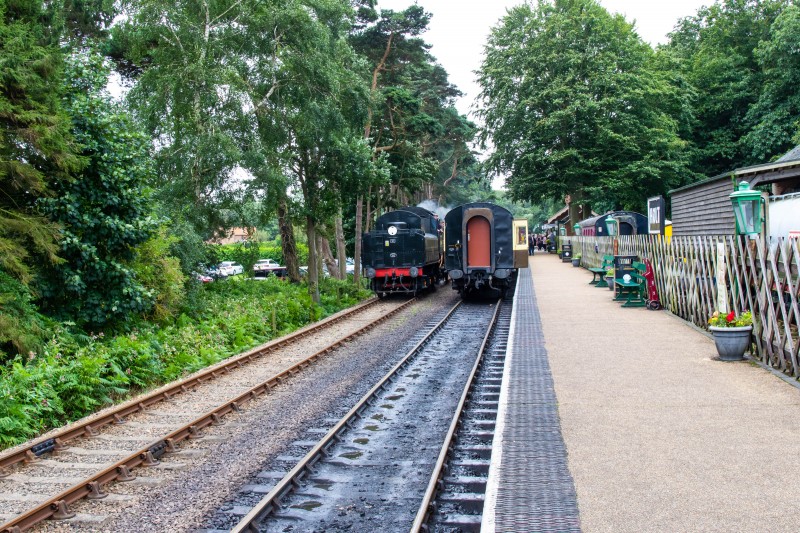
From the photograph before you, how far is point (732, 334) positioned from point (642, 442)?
425cm

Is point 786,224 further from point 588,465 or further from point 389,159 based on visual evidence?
point 389,159

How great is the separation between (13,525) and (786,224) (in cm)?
1668

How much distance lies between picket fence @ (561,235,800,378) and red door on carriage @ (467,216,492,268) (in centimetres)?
512

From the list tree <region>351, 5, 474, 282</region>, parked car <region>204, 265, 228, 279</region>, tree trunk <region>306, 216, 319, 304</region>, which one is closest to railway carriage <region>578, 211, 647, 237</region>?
tree <region>351, 5, 474, 282</region>

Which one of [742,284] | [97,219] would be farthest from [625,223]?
[97,219]

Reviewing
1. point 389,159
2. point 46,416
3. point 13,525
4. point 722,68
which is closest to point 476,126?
point 389,159

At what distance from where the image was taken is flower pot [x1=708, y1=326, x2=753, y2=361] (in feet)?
31.3

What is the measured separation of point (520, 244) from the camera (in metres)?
22.0

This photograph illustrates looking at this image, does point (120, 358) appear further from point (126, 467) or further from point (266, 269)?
point (266, 269)

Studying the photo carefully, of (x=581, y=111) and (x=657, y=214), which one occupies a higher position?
(x=581, y=111)

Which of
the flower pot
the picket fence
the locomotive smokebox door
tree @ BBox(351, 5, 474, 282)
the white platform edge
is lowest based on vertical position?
the white platform edge

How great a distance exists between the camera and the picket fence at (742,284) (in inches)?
338

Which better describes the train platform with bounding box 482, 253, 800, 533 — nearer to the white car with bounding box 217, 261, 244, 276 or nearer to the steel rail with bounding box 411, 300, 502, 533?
the steel rail with bounding box 411, 300, 502, 533

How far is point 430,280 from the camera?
87.8ft
